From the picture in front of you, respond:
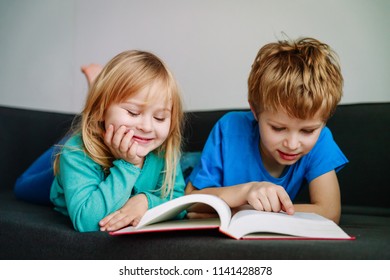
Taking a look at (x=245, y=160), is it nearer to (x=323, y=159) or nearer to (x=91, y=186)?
(x=323, y=159)

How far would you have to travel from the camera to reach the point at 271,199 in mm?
1067

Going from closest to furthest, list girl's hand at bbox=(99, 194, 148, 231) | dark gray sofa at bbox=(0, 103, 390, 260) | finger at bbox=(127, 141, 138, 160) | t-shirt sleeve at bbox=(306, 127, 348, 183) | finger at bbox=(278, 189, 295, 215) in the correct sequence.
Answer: dark gray sofa at bbox=(0, 103, 390, 260), finger at bbox=(278, 189, 295, 215), girl's hand at bbox=(99, 194, 148, 231), finger at bbox=(127, 141, 138, 160), t-shirt sleeve at bbox=(306, 127, 348, 183)

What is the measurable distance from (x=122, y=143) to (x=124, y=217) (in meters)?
0.20

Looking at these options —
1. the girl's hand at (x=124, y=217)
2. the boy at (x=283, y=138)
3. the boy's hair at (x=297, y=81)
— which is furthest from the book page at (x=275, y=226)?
the boy's hair at (x=297, y=81)

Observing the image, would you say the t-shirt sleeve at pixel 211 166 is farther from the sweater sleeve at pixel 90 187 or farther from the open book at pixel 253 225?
the open book at pixel 253 225

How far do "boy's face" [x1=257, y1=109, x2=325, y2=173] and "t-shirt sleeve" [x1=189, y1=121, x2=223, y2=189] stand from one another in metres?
0.21

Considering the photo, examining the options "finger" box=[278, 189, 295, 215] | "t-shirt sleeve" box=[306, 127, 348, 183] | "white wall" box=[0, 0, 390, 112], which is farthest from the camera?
"white wall" box=[0, 0, 390, 112]

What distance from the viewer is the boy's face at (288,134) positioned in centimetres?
128

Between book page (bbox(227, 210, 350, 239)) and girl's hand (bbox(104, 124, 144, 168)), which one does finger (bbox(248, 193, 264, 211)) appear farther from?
girl's hand (bbox(104, 124, 144, 168))

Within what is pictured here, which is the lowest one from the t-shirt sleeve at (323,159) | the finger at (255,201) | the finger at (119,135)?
the finger at (255,201)

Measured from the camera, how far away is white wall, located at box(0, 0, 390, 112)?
190cm

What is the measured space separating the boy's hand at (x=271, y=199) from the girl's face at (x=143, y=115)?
37 cm

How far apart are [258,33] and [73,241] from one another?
1279mm

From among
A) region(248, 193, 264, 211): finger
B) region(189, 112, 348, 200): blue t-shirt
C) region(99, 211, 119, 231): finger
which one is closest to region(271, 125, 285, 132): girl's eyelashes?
region(189, 112, 348, 200): blue t-shirt
